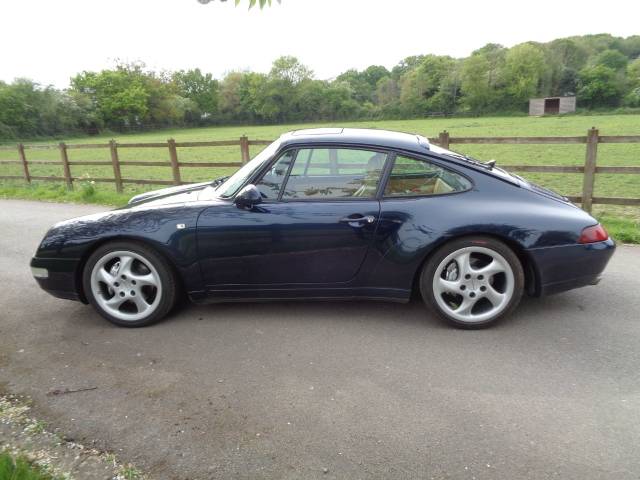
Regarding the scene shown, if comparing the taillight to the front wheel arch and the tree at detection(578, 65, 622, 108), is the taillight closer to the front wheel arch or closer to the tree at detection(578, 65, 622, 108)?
the front wheel arch

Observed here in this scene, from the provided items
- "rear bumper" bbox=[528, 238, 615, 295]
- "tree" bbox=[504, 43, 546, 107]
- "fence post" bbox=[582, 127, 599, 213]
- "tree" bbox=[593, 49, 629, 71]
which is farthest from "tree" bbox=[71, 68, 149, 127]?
"rear bumper" bbox=[528, 238, 615, 295]

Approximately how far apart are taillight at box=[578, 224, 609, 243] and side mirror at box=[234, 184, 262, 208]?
2279 mm

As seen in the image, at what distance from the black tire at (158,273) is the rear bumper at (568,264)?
8.57 ft

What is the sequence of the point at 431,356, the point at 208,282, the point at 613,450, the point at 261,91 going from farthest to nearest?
the point at 261,91
the point at 208,282
the point at 431,356
the point at 613,450

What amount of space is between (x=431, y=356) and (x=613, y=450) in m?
1.08

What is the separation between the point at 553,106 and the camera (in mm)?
74500

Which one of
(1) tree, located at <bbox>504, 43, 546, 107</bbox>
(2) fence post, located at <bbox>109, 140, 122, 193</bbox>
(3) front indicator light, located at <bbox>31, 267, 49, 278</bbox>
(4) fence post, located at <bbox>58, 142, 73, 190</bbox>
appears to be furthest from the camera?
(1) tree, located at <bbox>504, 43, 546, 107</bbox>

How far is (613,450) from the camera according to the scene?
2051mm

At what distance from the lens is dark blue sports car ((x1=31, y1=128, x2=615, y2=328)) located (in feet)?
10.4

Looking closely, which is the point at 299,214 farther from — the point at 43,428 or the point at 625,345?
the point at 625,345

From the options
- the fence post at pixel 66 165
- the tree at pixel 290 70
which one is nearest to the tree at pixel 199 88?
the tree at pixel 290 70

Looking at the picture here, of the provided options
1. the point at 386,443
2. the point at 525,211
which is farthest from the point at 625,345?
the point at 386,443

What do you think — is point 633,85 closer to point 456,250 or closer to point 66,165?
point 66,165

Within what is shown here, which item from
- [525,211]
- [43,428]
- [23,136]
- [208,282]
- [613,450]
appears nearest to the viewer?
[613,450]
